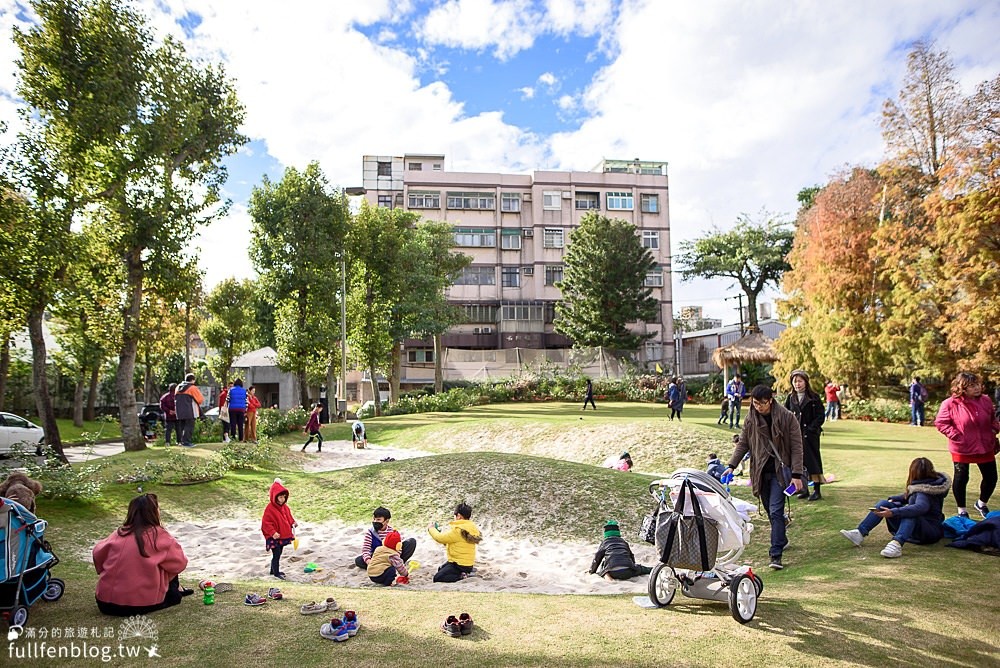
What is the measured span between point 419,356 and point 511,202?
16.5 meters

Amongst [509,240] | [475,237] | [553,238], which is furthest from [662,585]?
[553,238]

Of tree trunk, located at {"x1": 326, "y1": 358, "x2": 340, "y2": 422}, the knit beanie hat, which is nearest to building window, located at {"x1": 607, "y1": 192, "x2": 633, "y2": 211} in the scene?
tree trunk, located at {"x1": 326, "y1": 358, "x2": 340, "y2": 422}

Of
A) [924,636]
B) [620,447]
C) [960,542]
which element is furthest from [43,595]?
[620,447]

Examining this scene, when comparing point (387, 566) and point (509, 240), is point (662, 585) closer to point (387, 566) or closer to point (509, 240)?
point (387, 566)

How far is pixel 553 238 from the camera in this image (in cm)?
5819

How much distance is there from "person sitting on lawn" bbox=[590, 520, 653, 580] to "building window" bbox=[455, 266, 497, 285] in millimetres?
49478

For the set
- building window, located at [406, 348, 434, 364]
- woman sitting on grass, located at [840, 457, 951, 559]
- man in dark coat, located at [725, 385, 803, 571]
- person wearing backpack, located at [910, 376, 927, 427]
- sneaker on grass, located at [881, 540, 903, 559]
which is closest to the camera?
man in dark coat, located at [725, 385, 803, 571]

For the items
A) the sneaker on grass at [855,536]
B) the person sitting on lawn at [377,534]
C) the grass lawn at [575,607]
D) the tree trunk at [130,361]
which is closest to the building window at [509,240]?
the tree trunk at [130,361]

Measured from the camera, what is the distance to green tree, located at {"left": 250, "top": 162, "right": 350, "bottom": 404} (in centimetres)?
2961

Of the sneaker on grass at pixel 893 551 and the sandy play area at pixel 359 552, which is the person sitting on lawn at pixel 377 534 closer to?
the sandy play area at pixel 359 552

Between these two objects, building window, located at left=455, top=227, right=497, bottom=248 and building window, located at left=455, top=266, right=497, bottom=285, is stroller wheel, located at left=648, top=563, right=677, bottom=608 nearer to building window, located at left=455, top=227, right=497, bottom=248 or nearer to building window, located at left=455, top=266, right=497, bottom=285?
building window, located at left=455, top=266, right=497, bottom=285

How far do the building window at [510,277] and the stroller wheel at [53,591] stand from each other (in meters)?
52.3

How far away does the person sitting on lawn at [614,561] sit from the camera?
27.1ft

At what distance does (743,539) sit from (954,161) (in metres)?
22.0
